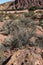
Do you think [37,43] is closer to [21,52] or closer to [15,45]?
[15,45]

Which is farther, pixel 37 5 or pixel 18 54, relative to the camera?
pixel 37 5

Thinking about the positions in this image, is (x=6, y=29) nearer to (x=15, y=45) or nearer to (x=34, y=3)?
(x=15, y=45)

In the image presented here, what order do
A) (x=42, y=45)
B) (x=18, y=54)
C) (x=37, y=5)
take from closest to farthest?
(x=18, y=54), (x=42, y=45), (x=37, y=5)

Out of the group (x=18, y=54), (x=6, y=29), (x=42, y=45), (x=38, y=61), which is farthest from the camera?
(x=6, y=29)

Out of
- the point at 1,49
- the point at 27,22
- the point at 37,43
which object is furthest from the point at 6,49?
the point at 27,22

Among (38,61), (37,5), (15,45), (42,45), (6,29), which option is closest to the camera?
(38,61)

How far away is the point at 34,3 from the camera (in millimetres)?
44438

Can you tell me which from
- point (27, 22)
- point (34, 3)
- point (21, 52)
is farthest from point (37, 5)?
point (21, 52)

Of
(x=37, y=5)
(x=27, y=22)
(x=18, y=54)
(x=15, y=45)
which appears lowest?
(x=37, y=5)

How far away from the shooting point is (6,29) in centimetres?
1588

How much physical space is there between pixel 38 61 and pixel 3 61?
1.30 m

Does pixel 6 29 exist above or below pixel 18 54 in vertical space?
below

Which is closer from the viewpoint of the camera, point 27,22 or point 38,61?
point 38,61

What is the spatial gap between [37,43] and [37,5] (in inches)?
1307
